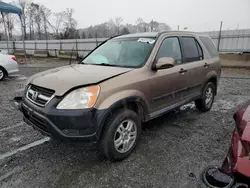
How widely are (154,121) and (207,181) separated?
2.50 m

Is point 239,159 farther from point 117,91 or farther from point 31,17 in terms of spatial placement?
point 31,17

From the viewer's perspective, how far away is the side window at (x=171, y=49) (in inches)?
133

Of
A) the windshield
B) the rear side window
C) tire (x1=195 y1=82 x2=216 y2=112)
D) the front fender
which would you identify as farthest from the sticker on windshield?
tire (x1=195 y1=82 x2=216 y2=112)

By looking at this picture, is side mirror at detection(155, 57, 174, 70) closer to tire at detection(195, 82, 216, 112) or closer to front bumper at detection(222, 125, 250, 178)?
front bumper at detection(222, 125, 250, 178)

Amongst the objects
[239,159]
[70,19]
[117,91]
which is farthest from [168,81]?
[70,19]

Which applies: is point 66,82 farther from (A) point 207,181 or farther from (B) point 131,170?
(A) point 207,181

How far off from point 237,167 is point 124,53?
7.86 ft

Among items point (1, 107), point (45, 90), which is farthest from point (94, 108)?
point (1, 107)

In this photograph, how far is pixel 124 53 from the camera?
3432 millimetres

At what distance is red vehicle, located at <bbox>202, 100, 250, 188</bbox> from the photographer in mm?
1582

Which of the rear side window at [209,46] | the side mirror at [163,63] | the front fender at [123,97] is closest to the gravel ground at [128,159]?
the front fender at [123,97]

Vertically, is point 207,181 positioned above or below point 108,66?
below

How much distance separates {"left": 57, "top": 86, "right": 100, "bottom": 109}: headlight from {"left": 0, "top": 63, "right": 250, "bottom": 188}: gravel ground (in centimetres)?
49

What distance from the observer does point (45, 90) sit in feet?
8.46
